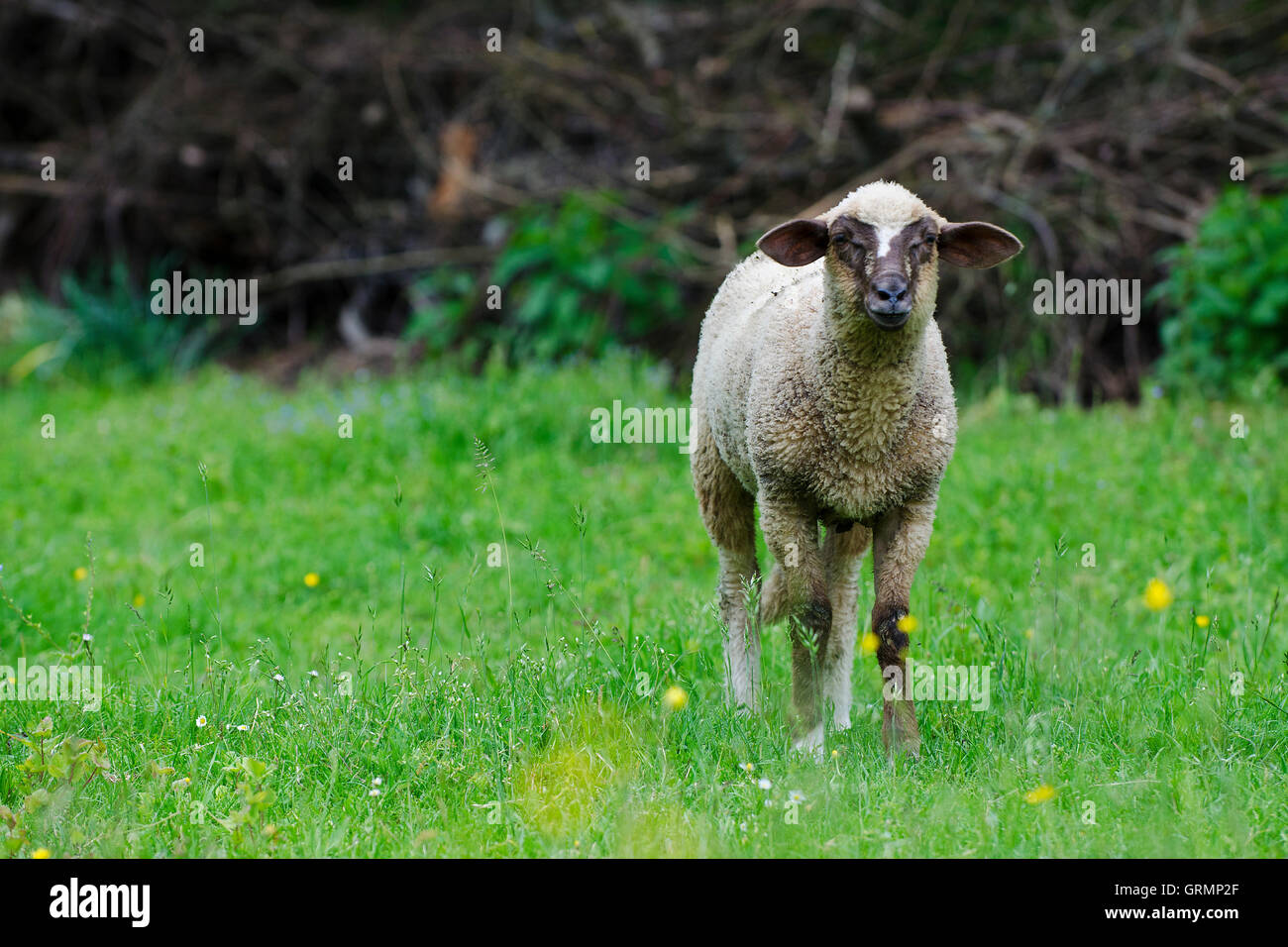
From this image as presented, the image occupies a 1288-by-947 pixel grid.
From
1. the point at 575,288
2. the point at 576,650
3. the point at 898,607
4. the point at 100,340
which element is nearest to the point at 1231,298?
the point at 575,288

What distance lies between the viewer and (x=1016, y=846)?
3.43m

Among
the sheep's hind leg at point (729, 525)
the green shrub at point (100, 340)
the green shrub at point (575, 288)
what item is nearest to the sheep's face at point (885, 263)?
the sheep's hind leg at point (729, 525)

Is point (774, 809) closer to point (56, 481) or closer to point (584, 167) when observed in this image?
point (56, 481)

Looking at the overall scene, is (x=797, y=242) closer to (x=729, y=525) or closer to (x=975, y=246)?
(x=975, y=246)

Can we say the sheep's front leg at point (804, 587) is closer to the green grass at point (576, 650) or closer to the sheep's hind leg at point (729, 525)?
the green grass at point (576, 650)

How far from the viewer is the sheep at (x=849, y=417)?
389cm

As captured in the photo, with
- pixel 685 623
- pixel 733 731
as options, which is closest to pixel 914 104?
pixel 685 623

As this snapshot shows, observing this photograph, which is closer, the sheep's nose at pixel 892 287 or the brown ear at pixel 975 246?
the sheep's nose at pixel 892 287

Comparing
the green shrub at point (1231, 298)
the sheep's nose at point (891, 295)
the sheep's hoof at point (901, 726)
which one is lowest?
the sheep's hoof at point (901, 726)

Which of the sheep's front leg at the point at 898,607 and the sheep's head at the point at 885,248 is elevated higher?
the sheep's head at the point at 885,248

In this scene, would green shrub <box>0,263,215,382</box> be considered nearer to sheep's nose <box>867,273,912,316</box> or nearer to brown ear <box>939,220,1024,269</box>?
brown ear <box>939,220,1024,269</box>

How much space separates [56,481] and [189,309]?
392 centimetres

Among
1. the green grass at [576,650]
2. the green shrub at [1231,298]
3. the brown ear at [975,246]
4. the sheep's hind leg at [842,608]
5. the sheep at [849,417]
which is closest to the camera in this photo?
the green grass at [576,650]

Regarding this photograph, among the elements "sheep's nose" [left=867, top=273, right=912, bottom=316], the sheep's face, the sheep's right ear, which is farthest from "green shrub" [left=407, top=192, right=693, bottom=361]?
"sheep's nose" [left=867, top=273, right=912, bottom=316]
